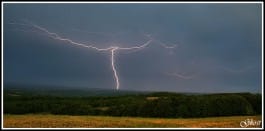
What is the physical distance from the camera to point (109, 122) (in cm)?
1031

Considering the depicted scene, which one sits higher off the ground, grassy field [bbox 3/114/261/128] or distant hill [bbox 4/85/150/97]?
distant hill [bbox 4/85/150/97]

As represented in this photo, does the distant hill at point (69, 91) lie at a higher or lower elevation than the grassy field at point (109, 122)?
higher

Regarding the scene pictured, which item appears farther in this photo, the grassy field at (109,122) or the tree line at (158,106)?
the tree line at (158,106)

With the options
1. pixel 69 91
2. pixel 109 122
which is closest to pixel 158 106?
pixel 109 122

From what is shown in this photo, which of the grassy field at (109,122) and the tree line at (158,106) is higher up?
the tree line at (158,106)

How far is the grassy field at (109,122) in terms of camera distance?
10.0 meters

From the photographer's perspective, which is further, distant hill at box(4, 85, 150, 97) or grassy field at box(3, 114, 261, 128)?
distant hill at box(4, 85, 150, 97)

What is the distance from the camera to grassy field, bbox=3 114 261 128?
10.0 meters

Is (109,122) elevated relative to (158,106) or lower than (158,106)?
lower

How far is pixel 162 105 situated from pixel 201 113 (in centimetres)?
118

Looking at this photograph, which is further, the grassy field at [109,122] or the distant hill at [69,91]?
the distant hill at [69,91]

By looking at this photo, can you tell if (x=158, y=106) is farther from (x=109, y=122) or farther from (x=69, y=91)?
(x=69, y=91)

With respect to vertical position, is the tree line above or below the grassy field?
above

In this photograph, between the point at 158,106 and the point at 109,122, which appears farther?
the point at 158,106
